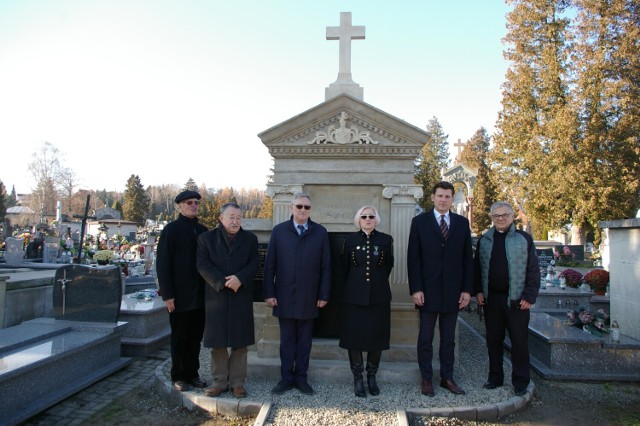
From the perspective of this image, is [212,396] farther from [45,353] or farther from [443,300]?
[443,300]

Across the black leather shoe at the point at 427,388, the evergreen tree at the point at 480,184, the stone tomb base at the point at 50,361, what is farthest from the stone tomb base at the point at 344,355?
the evergreen tree at the point at 480,184

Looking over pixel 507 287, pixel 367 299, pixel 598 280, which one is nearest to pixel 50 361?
pixel 367 299

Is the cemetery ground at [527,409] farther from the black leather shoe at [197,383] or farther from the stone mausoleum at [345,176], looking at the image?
the stone mausoleum at [345,176]

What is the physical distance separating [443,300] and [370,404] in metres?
1.35

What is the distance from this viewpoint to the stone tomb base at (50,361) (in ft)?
13.9

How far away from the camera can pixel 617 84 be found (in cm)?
1909

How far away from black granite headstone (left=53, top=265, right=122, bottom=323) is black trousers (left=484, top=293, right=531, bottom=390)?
506 centimetres

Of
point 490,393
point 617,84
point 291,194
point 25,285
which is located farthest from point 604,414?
point 617,84

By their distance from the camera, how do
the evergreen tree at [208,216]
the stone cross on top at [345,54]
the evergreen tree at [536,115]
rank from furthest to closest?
the evergreen tree at [208,216], the evergreen tree at [536,115], the stone cross on top at [345,54]

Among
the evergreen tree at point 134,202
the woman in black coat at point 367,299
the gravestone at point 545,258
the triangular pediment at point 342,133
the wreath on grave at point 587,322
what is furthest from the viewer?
the evergreen tree at point 134,202

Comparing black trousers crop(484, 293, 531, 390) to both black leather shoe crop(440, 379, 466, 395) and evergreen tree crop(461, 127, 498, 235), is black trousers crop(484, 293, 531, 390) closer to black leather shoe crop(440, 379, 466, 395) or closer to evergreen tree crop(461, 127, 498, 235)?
black leather shoe crop(440, 379, 466, 395)

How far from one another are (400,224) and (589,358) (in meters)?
3.09

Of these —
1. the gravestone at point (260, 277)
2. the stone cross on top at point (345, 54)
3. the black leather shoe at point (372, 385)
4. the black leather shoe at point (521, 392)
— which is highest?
the stone cross on top at point (345, 54)

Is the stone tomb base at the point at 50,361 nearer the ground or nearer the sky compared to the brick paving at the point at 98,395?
nearer the sky
